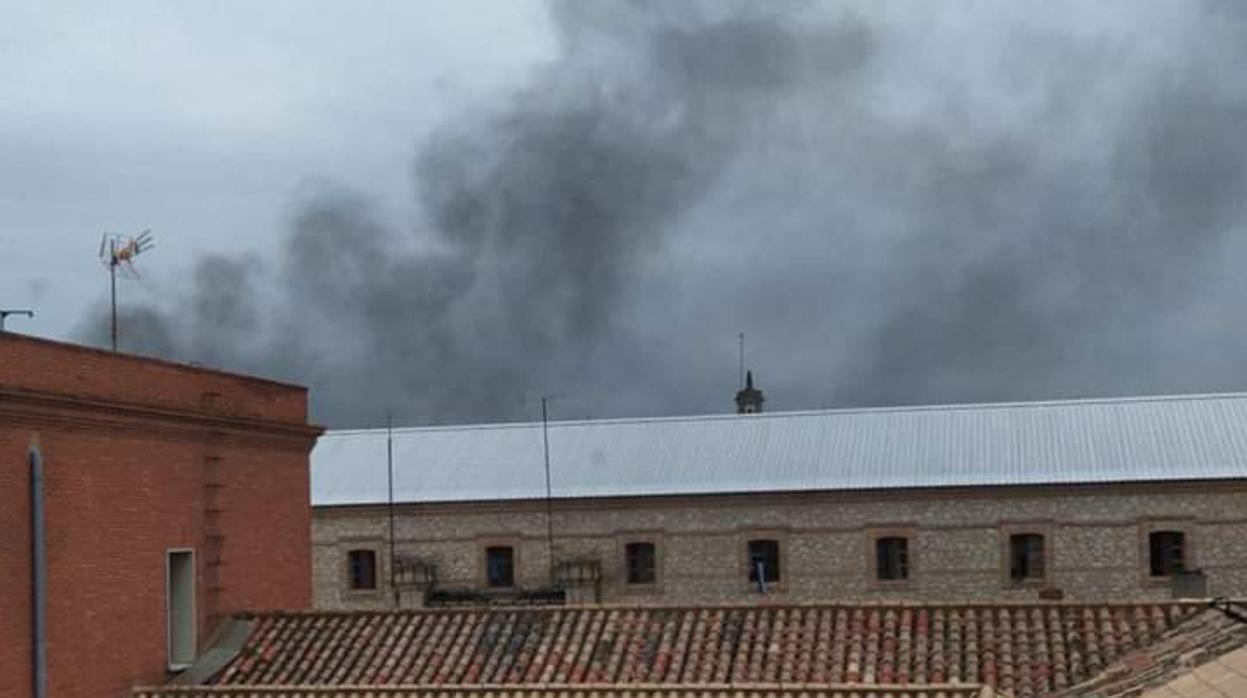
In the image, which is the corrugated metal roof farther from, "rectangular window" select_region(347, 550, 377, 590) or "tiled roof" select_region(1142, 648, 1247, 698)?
"tiled roof" select_region(1142, 648, 1247, 698)

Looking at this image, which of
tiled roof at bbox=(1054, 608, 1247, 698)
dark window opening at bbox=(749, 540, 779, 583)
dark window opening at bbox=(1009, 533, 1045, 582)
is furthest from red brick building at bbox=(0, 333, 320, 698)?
dark window opening at bbox=(1009, 533, 1045, 582)

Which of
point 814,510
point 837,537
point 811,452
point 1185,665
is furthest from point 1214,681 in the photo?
point 811,452

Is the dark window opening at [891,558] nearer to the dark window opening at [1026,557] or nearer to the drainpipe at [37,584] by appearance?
the dark window opening at [1026,557]

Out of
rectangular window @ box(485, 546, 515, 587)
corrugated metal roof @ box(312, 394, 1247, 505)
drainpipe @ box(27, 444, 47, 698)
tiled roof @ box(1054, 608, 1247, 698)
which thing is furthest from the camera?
rectangular window @ box(485, 546, 515, 587)

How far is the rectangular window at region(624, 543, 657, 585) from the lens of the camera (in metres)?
39.3

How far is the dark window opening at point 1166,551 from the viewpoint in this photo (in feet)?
119

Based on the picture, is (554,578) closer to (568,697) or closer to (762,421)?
(762,421)

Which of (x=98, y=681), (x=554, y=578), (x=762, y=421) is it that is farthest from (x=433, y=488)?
(x=98, y=681)

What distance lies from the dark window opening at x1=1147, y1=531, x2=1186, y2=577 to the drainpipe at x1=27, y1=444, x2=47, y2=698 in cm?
2592

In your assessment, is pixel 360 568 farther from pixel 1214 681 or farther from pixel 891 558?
pixel 1214 681

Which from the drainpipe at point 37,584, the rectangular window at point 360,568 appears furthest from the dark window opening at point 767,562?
the drainpipe at point 37,584

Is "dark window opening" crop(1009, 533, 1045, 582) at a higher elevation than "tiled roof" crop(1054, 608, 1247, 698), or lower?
higher

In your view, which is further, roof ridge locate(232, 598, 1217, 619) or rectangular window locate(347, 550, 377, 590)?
rectangular window locate(347, 550, 377, 590)

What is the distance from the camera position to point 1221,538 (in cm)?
3584
